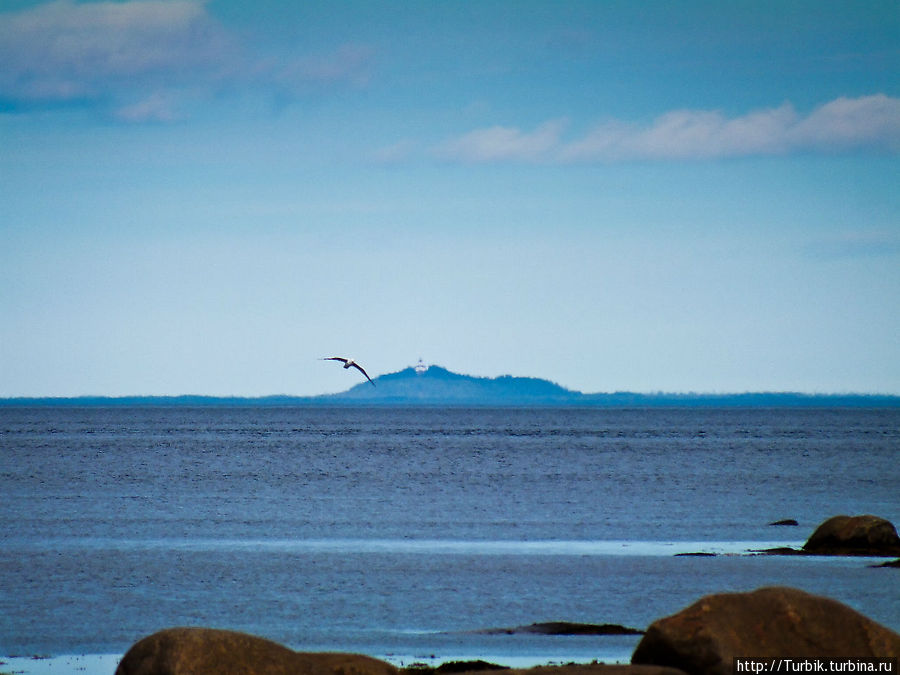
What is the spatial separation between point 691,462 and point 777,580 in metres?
69.6

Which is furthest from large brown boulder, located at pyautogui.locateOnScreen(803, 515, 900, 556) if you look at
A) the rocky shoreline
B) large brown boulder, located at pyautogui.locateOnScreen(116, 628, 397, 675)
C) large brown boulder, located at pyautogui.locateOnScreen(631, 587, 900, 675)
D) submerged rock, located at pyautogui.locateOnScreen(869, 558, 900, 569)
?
large brown boulder, located at pyautogui.locateOnScreen(116, 628, 397, 675)

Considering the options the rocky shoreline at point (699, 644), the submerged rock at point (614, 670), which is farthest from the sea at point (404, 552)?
the submerged rock at point (614, 670)

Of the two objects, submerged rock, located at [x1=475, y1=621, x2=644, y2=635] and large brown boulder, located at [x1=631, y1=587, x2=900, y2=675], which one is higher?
large brown boulder, located at [x1=631, y1=587, x2=900, y2=675]

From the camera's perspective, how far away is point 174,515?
53031 millimetres

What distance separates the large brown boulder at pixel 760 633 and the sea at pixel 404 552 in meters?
7.00

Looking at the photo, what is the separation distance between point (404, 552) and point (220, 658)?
81.2 feet

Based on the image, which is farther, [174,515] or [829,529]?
[174,515]

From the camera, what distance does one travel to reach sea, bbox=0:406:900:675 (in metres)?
24.9

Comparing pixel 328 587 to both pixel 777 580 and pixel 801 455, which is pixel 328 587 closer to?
pixel 777 580

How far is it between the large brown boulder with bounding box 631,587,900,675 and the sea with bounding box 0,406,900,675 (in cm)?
700

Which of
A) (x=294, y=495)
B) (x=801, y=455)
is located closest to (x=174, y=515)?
(x=294, y=495)

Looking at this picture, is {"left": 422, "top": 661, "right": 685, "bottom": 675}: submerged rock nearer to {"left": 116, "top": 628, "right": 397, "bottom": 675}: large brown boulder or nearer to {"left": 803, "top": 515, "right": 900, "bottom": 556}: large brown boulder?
{"left": 116, "top": 628, "right": 397, "bottom": 675}: large brown boulder

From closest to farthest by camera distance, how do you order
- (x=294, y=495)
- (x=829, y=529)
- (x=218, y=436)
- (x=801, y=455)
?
(x=829, y=529) < (x=294, y=495) < (x=801, y=455) < (x=218, y=436)

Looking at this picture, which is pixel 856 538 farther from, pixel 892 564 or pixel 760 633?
pixel 760 633
